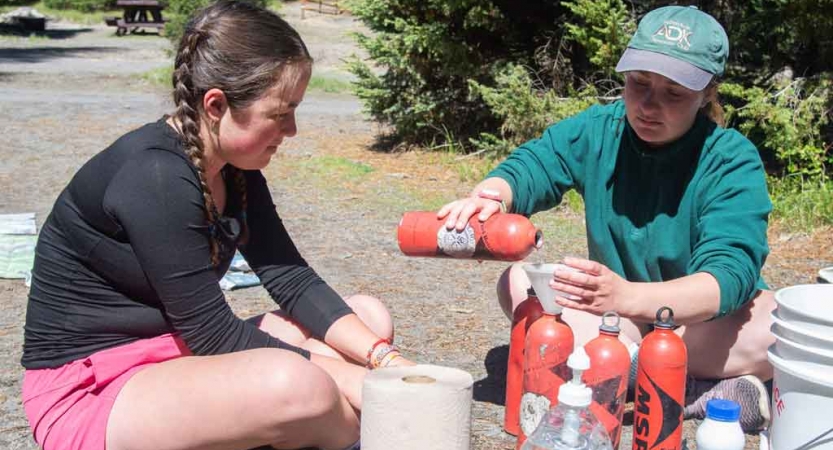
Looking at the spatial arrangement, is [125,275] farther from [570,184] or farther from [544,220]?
[544,220]

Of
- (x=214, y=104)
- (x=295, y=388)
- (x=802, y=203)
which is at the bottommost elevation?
(x=802, y=203)

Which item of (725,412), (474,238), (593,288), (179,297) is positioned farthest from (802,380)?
(179,297)

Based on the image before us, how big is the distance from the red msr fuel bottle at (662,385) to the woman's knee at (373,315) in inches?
39.7

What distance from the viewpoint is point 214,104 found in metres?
2.58

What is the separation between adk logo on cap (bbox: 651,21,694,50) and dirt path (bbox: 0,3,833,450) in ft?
4.51

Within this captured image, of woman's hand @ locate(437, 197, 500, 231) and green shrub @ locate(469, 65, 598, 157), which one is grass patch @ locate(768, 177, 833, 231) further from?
woman's hand @ locate(437, 197, 500, 231)

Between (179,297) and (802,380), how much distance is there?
1.74 m

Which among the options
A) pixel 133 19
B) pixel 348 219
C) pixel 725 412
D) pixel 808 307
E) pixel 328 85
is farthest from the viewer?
pixel 133 19

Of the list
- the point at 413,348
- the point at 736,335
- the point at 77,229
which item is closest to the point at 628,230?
the point at 736,335

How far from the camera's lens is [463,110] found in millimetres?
9734

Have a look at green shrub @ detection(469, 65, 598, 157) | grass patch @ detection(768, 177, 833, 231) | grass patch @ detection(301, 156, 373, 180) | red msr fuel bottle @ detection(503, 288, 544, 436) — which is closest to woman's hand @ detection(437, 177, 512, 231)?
red msr fuel bottle @ detection(503, 288, 544, 436)

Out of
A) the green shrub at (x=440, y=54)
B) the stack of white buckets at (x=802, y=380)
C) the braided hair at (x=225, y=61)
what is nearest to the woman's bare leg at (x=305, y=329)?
the braided hair at (x=225, y=61)

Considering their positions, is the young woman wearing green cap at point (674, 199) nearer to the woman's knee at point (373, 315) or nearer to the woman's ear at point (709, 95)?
the woman's ear at point (709, 95)

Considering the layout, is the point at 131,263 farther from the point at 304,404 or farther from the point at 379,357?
the point at 379,357
